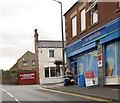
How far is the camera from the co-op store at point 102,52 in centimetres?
1390

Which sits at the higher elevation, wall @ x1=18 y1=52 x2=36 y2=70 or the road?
wall @ x1=18 y1=52 x2=36 y2=70

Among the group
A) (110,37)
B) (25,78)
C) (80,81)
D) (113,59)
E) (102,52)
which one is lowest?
(25,78)

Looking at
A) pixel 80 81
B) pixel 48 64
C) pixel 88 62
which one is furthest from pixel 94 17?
pixel 48 64

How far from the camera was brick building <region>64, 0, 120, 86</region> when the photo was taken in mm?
14086

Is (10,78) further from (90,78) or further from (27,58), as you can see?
(90,78)

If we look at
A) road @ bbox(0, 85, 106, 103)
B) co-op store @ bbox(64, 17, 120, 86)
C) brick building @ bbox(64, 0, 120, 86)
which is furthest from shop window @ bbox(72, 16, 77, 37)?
road @ bbox(0, 85, 106, 103)

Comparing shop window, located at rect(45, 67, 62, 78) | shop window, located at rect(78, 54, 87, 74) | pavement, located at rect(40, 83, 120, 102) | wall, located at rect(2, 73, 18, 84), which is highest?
shop window, located at rect(78, 54, 87, 74)

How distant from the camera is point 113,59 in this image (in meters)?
14.3

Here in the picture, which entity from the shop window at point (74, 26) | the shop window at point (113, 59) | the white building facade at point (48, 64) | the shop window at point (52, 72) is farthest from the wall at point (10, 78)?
the shop window at point (113, 59)

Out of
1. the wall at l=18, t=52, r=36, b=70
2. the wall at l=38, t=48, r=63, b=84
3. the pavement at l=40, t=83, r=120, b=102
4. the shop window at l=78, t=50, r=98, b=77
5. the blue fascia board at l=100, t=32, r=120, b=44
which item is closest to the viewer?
the pavement at l=40, t=83, r=120, b=102

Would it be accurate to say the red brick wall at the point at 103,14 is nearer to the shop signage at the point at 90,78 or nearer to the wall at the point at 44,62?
the shop signage at the point at 90,78

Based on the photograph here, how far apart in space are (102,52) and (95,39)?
134 centimetres

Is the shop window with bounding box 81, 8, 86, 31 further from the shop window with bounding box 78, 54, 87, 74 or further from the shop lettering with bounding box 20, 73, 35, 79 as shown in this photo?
the shop lettering with bounding box 20, 73, 35, 79

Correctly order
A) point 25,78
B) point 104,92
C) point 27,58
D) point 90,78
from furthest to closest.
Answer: point 27,58 < point 25,78 < point 90,78 < point 104,92
